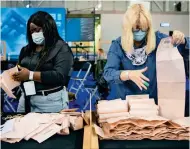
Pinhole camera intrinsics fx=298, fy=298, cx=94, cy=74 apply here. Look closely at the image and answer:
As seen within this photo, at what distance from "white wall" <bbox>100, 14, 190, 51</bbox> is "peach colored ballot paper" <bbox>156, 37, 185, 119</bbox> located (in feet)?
28.1

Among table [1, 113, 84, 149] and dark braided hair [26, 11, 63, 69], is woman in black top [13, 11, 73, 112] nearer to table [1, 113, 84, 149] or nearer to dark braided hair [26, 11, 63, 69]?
dark braided hair [26, 11, 63, 69]

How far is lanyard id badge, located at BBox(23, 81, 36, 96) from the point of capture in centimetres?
181

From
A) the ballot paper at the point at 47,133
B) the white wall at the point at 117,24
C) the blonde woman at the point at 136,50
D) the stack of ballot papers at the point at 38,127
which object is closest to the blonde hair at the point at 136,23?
the blonde woman at the point at 136,50

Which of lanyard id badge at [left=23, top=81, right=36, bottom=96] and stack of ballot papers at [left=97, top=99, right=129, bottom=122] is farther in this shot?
lanyard id badge at [left=23, top=81, right=36, bottom=96]

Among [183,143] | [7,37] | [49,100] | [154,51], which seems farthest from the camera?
[7,37]

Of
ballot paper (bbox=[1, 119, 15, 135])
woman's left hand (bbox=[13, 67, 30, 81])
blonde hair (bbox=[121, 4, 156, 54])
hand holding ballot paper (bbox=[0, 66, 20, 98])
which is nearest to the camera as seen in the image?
ballot paper (bbox=[1, 119, 15, 135])

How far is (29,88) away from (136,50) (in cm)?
72

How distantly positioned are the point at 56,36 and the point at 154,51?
27.2 inches

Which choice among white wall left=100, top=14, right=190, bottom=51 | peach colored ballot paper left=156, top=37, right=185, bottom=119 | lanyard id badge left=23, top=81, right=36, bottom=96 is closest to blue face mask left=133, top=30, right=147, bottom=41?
peach colored ballot paper left=156, top=37, right=185, bottom=119

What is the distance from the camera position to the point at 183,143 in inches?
37.7

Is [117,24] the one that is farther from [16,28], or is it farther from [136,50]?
[136,50]

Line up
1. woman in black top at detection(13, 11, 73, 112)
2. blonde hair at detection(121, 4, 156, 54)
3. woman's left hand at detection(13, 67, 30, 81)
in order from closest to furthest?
blonde hair at detection(121, 4, 156, 54), woman's left hand at detection(13, 67, 30, 81), woman in black top at detection(13, 11, 73, 112)

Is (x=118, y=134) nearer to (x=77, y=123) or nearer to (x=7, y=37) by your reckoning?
(x=77, y=123)

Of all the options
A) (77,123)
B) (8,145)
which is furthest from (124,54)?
(8,145)
